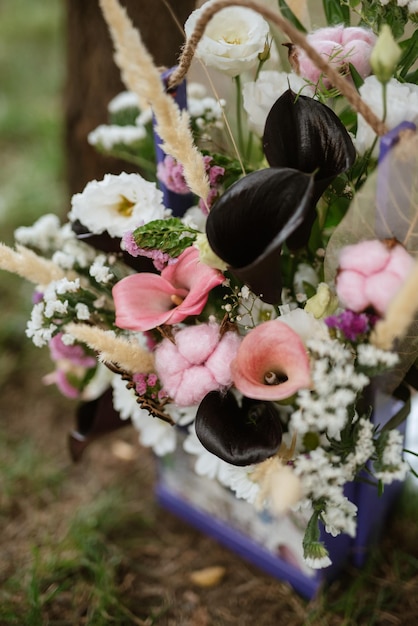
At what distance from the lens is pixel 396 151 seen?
553mm

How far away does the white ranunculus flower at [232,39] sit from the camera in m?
0.66

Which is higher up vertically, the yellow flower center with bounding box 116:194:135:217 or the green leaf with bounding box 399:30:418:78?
the green leaf with bounding box 399:30:418:78

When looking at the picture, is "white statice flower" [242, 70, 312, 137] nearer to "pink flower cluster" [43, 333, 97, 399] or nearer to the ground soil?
"pink flower cluster" [43, 333, 97, 399]

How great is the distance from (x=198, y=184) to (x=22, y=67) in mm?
2009

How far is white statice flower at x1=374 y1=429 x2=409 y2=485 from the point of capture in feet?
1.94

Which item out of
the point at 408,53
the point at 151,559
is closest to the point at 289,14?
the point at 408,53

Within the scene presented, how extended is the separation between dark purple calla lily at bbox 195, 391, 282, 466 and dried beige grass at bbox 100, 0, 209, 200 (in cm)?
22

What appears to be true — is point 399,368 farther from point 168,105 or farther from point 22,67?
point 22,67

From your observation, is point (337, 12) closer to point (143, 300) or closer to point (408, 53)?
point (408, 53)

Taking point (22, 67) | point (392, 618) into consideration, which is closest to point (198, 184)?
point (392, 618)

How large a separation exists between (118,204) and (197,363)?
235mm

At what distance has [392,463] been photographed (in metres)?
0.60

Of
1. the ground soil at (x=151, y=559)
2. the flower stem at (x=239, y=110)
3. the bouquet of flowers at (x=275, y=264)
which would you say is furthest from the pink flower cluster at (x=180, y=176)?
the ground soil at (x=151, y=559)

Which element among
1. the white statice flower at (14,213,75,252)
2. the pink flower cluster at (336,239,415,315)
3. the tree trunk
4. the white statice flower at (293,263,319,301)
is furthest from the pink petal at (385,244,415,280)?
the tree trunk
